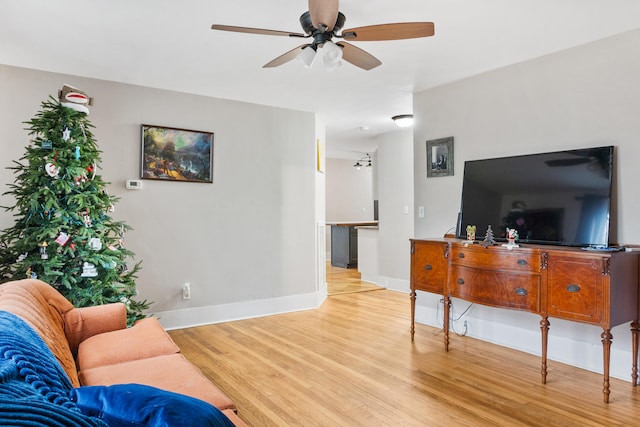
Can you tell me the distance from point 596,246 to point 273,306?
324 cm

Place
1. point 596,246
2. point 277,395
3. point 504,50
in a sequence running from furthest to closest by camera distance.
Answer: point 504,50, point 596,246, point 277,395

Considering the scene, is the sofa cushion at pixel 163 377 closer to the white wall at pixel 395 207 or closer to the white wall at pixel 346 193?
the white wall at pixel 395 207

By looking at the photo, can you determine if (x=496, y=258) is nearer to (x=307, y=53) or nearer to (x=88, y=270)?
(x=307, y=53)

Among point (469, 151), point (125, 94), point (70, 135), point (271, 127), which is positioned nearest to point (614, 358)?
point (469, 151)

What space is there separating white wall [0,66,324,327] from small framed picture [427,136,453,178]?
1.51 metres

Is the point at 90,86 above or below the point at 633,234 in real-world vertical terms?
above

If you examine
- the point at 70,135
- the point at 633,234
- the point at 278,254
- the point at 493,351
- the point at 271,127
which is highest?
the point at 271,127

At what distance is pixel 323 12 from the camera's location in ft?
6.90

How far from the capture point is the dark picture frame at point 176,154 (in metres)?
3.99

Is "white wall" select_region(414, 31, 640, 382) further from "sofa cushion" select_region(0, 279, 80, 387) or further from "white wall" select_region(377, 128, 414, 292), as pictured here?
"sofa cushion" select_region(0, 279, 80, 387)

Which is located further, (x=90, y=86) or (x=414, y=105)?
(x=414, y=105)

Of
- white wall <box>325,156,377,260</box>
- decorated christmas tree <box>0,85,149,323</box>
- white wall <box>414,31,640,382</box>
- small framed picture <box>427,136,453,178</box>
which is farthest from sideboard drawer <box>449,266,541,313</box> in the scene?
white wall <box>325,156,377,260</box>

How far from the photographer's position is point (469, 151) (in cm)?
388

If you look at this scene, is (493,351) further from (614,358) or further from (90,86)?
(90,86)
